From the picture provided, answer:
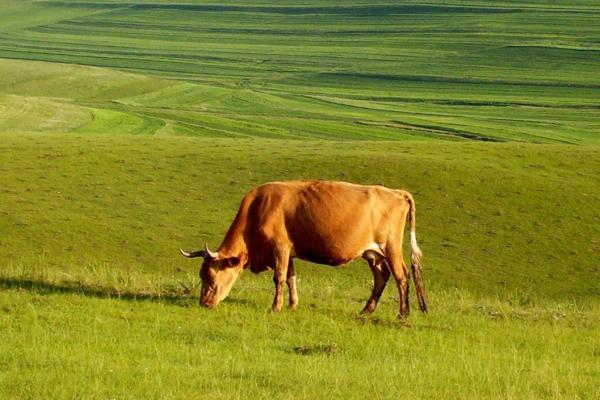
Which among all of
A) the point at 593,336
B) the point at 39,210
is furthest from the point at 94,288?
the point at 39,210

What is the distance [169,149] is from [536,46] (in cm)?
8213

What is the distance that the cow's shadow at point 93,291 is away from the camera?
47.6ft

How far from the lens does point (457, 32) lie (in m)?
120

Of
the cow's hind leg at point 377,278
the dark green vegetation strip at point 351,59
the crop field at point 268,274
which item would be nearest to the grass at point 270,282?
the crop field at point 268,274

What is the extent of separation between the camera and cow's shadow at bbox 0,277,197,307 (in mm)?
14508

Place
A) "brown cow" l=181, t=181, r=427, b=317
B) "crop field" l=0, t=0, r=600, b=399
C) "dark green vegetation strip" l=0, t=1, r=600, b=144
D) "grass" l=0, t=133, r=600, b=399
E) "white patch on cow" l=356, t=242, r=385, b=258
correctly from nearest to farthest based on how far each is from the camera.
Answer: "grass" l=0, t=133, r=600, b=399, "crop field" l=0, t=0, r=600, b=399, "brown cow" l=181, t=181, r=427, b=317, "white patch on cow" l=356, t=242, r=385, b=258, "dark green vegetation strip" l=0, t=1, r=600, b=144

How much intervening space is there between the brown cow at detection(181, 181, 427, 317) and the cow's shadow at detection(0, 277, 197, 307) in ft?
2.02

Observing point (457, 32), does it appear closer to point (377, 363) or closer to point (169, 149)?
point (169, 149)

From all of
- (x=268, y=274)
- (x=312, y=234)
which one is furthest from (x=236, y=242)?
(x=268, y=274)

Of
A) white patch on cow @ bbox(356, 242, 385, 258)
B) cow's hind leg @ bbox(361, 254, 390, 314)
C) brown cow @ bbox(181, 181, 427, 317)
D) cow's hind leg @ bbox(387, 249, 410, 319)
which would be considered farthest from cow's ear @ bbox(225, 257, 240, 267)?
cow's hind leg @ bbox(387, 249, 410, 319)

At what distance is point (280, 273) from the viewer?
14422mm

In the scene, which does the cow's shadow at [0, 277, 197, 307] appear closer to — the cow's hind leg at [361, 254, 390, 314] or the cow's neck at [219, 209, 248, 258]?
the cow's neck at [219, 209, 248, 258]

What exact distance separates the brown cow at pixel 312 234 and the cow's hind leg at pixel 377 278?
12mm

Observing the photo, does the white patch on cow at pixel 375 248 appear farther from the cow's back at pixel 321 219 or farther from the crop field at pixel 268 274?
the crop field at pixel 268 274
